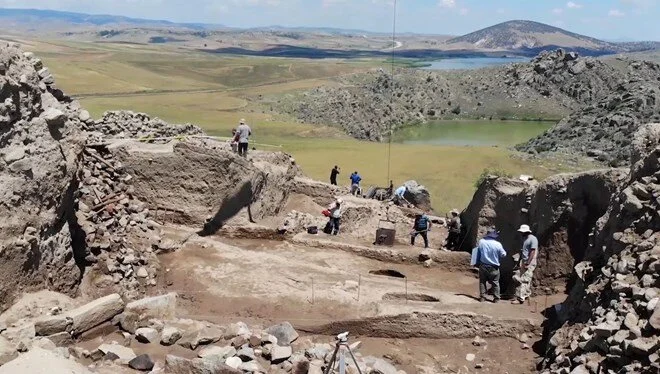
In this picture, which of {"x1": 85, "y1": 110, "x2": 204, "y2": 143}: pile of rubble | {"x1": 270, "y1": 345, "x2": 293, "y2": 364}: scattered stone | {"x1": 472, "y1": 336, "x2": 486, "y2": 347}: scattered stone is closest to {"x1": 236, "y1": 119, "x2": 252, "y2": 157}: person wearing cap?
{"x1": 85, "y1": 110, "x2": 204, "y2": 143}: pile of rubble

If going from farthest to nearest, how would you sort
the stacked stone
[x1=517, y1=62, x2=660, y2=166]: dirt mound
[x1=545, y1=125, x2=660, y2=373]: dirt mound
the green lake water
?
the green lake water
[x1=517, y1=62, x2=660, y2=166]: dirt mound
the stacked stone
[x1=545, y1=125, x2=660, y2=373]: dirt mound

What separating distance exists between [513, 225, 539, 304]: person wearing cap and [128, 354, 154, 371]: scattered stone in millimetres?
6810

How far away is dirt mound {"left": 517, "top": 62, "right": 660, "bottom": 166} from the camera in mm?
44688

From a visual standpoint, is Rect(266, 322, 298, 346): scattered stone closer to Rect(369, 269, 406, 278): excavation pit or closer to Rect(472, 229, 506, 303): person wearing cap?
Rect(472, 229, 506, 303): person wearing cap

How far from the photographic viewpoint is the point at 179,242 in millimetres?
15070

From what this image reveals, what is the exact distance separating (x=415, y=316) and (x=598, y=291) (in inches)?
127

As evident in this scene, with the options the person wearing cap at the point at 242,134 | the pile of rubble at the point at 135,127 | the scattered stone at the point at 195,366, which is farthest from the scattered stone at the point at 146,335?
the pile of rubble at the point at 135,127

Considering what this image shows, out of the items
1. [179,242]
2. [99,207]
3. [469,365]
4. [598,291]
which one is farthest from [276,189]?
[598,291]

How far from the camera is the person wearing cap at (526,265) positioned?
1193cm

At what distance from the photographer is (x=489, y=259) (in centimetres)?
1197

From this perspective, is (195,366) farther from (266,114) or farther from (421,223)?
(266,114)

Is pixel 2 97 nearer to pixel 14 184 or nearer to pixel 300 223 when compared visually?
pixel 14 184

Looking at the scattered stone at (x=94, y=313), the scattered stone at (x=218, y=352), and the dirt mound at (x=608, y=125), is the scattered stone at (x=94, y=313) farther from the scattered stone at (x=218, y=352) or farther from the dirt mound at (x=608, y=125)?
the dirt mound at (x=608, y=125)

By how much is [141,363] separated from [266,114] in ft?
183
